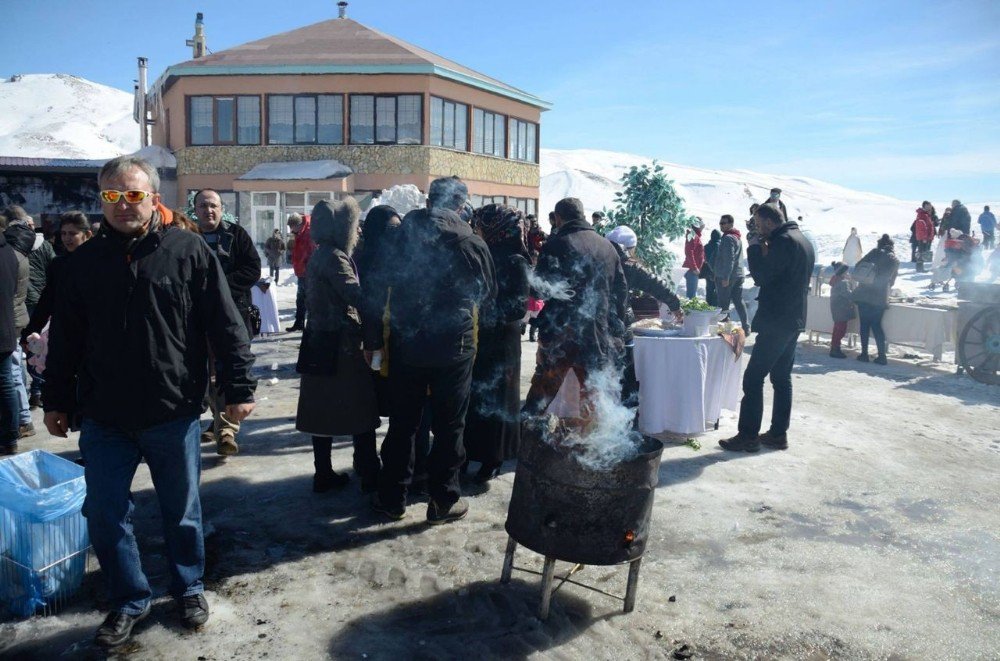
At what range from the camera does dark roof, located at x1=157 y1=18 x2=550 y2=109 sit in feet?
87.4

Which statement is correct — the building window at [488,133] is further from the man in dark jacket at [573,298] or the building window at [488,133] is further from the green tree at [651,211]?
the man in dark jacket at [573,298]

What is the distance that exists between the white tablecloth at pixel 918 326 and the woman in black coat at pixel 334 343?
829 cm

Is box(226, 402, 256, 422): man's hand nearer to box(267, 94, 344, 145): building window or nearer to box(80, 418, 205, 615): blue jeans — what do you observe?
box(80, 418, 205, 615): blue jeans

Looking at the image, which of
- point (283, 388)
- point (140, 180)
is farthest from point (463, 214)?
point (283, 388)

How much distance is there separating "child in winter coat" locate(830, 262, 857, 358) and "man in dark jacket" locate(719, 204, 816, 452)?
240 inches

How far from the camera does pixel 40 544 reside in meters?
3.40

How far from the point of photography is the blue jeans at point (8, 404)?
5.51m

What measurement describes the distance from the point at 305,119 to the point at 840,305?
22.3 meters

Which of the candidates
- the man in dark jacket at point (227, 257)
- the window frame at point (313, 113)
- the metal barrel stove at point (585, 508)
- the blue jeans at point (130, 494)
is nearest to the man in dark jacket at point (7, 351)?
the man in dark jacket at point (227, 257)

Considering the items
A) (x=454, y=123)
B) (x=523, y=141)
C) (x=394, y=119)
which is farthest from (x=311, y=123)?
(x=523, y=141)

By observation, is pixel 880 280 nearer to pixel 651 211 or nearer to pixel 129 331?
pixel 651 211

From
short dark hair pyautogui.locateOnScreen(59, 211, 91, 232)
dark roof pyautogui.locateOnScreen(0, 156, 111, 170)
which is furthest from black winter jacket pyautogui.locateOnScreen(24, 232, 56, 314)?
dark roof pyautogui.locateOnScreen(0, 156, 111, 170)

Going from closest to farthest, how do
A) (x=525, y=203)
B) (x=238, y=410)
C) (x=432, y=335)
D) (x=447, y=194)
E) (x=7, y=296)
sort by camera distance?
(x=238, y=410), (x=432, y=335), (x=447, y=194), (x=7, y=296), (x=525, y=203)

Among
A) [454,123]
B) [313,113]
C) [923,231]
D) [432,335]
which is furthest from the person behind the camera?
[454,123]
